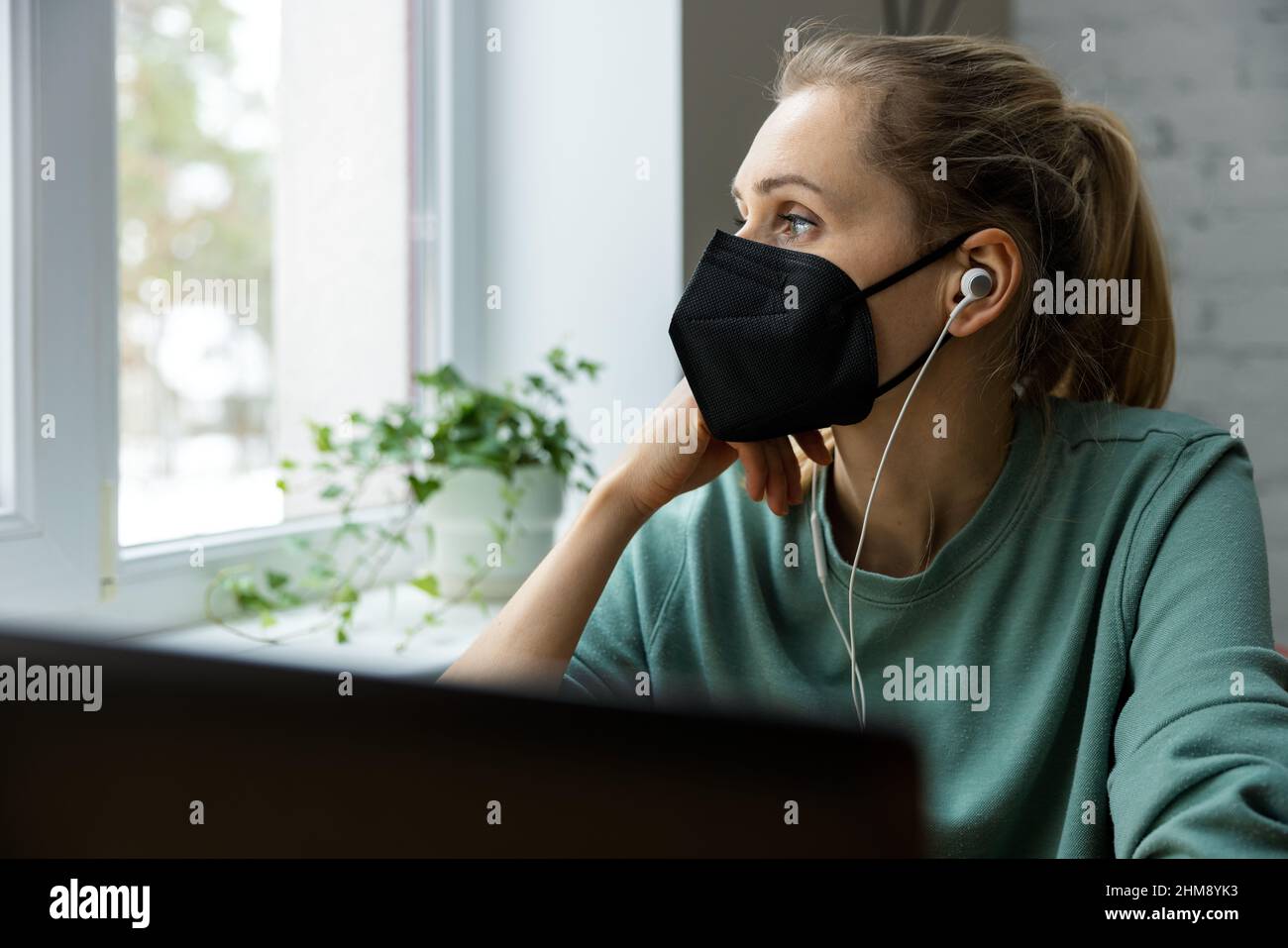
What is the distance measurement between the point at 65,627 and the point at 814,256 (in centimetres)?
83

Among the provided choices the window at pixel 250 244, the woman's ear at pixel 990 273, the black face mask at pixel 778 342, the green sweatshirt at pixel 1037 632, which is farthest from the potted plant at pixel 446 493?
the woman's ear at pixel 990 273

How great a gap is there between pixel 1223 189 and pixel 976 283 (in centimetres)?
126

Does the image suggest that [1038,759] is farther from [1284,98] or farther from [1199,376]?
[1284,98]

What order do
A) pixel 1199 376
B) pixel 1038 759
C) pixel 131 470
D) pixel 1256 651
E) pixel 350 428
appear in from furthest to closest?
pixel 1199 376 < pixel 350 428 < pixel 131 470 < pixel 1038 759 < pixel 1256 651

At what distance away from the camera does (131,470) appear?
4.57ft

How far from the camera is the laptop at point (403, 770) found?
0.28 metres

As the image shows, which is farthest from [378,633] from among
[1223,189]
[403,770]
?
[1223,189]

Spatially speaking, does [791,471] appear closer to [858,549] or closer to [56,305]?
[858,549]

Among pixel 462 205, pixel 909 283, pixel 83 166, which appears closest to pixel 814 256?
pixel 909 283

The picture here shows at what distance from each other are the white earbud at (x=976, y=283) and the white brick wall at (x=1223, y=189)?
1179 mm

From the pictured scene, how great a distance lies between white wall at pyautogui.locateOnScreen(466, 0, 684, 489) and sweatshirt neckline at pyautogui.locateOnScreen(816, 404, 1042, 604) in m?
0.71

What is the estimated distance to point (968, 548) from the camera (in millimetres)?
1062

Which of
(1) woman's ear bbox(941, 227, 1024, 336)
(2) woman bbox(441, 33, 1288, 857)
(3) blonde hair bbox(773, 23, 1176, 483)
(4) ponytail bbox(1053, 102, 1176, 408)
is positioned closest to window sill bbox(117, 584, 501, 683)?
(2) woman bbox(441, 33, 1288, 857)

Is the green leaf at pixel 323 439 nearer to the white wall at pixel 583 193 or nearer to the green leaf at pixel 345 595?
the green leaf at pixel 345 595
